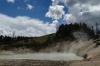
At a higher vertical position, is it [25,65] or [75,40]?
[75,40]

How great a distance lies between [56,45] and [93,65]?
324ft

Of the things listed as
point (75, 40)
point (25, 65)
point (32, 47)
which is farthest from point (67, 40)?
point (25, 65)

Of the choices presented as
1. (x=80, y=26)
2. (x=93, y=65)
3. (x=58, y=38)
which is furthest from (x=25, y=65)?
(x=80, y=26)

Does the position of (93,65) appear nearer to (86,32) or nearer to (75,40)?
(75,40)

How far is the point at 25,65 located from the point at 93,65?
46.0ft

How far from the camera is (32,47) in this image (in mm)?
143500

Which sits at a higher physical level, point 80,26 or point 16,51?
point 80,26

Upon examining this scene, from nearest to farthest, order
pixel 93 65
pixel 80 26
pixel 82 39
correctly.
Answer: pixel 93 65
pixel 82 39
pixel 80 26

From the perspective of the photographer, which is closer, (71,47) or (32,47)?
(71,47)

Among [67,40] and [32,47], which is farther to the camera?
[32,47]

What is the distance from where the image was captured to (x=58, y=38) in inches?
5344

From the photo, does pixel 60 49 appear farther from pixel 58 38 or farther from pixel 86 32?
pixel 86 32

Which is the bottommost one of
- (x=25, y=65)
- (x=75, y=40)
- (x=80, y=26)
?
(x=25, y=65)

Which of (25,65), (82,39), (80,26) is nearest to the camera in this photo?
(25,65)
